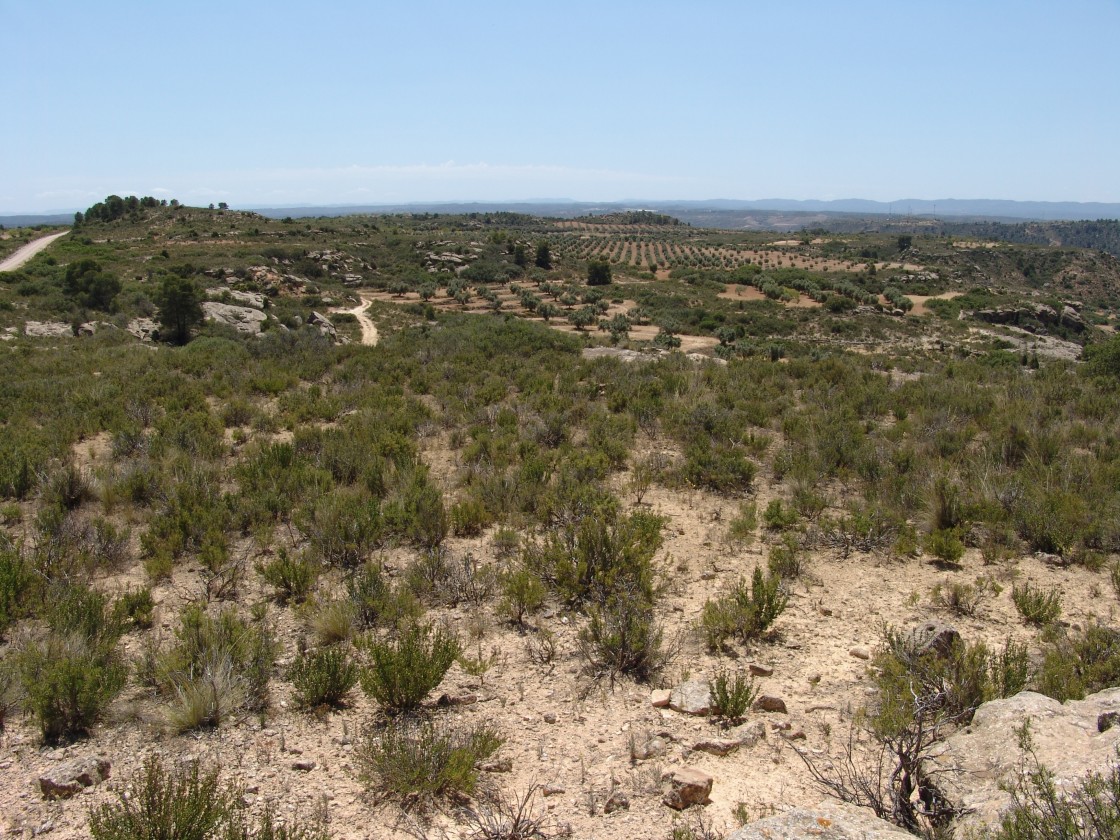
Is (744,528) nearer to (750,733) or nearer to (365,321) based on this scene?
(750,733)

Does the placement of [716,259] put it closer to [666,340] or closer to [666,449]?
[666,340]

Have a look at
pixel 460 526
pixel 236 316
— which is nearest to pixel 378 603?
pixel 460 526

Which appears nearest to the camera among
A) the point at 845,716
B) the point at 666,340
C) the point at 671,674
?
the point at 845,716

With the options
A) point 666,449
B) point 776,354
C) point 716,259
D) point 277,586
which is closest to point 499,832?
Answer: point 277,586

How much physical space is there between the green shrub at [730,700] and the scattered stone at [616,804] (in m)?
0.96

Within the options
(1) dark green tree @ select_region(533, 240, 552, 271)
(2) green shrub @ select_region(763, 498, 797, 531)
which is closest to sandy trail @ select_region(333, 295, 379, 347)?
(2) green shrub @ select_region(763, 498, 797, 531)

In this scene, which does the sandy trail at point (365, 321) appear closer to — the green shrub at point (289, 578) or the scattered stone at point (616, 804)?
the green shrub at point (289, 578)

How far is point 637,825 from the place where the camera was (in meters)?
3.28

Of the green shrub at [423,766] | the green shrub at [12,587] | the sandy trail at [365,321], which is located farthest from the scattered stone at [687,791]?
the sandy trail at [365,321]

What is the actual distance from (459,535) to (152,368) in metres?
11.2

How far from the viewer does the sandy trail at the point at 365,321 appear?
28.2 metres

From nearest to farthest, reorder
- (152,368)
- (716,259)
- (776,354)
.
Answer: (152,368) < (776,354) < (716,259)

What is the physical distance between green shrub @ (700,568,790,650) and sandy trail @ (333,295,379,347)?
21446 mm

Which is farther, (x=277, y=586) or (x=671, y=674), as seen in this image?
(x=277, y=586)
